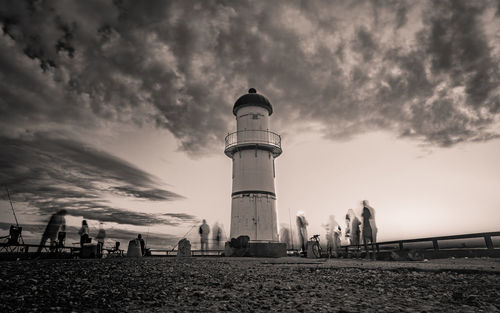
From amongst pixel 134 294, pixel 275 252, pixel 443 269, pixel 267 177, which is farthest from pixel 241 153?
pixel 134 294

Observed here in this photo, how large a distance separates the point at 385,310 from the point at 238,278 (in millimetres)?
4413

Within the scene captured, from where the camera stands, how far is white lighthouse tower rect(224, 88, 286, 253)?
1061 inches

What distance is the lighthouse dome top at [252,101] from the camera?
30228 millimetres

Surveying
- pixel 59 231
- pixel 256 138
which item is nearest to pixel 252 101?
pixel 256 138

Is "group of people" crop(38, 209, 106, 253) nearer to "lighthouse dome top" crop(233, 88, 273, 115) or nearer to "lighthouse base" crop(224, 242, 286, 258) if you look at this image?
"lighthouse base" crop(224, 242, 286, 258)

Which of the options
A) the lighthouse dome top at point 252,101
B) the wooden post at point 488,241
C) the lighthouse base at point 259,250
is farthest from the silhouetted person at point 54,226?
the wooden post at point 488,241

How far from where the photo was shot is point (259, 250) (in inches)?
985

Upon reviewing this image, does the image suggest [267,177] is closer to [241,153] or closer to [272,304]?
[241,153]

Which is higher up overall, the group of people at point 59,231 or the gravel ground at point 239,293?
the group of people at point 59,231

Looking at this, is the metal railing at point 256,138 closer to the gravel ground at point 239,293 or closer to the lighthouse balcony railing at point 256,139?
the lighthouse balcony railing at point 256,139

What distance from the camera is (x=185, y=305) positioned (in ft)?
18.2

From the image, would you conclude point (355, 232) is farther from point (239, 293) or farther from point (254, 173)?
point (239, 293)

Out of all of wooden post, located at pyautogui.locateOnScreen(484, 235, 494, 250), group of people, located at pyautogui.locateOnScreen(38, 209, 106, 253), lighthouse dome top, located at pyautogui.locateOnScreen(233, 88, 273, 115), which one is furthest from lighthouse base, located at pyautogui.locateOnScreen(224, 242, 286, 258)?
wooden post, located at pyautogui.locateOnScreen(484, 235, 494, 250)

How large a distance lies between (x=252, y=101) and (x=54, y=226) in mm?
20304
